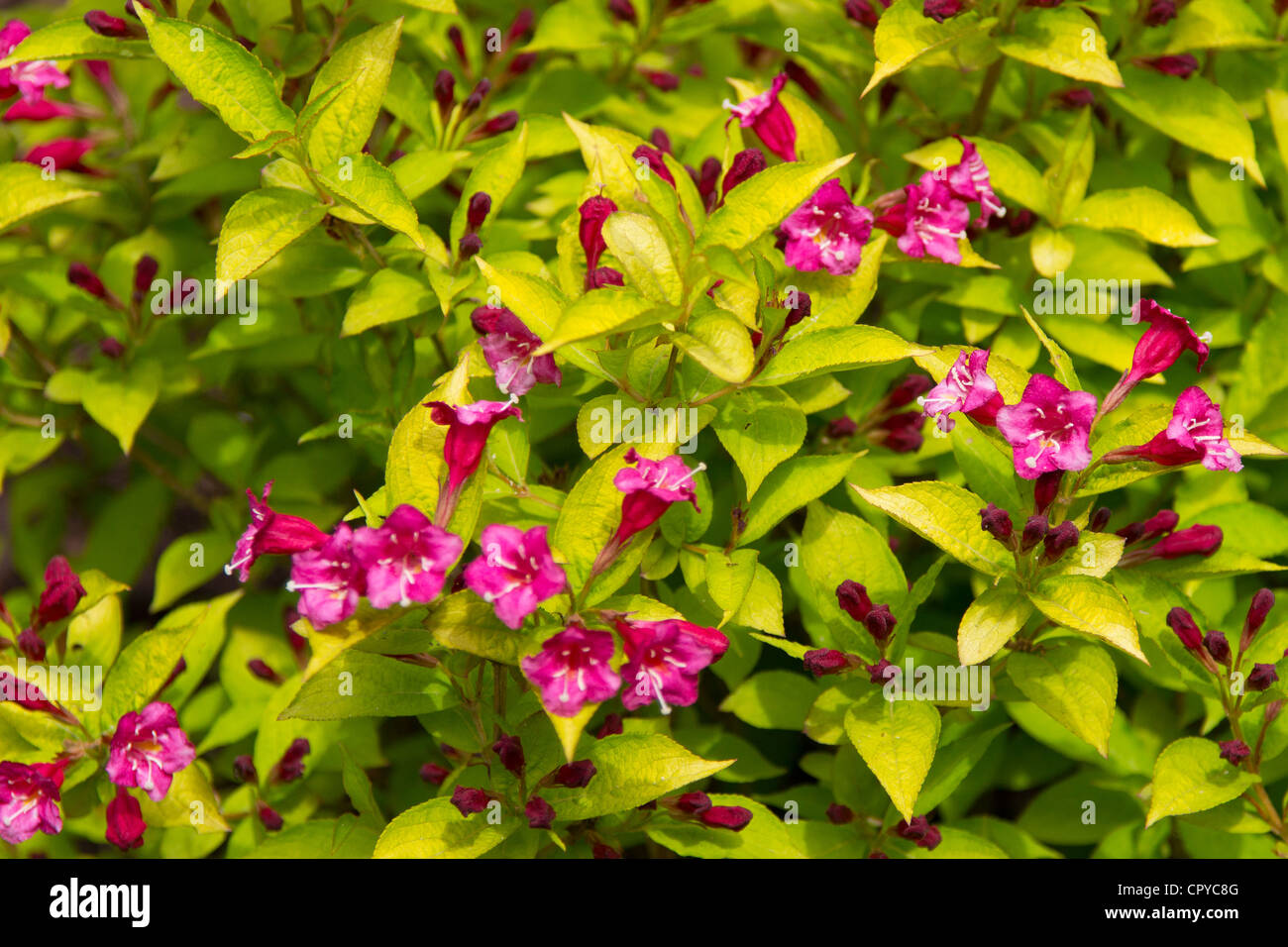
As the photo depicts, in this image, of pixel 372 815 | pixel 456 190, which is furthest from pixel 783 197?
pixel 372 815

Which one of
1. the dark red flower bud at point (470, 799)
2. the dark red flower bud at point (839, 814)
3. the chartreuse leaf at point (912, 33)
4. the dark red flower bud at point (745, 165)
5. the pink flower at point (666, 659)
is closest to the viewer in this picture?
the pink flower at point (666, 659)

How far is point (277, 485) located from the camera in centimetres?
275

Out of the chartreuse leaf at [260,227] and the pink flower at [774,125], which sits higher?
the pink flower at [774,125]

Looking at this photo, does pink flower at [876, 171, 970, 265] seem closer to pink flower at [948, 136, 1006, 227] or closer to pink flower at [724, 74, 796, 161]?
pink flower at [948, 136, 1006, 227]

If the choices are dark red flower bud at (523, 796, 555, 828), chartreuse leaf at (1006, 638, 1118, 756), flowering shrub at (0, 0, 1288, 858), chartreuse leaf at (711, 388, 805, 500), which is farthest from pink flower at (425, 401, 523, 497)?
chartreuse leaf at (1006, 638, 1118, 756)

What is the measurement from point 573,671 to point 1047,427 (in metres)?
0.79

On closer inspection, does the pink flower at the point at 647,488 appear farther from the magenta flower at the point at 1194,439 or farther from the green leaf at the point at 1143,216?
the green leaf at the point at 1143,216

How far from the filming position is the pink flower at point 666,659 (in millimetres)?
1649

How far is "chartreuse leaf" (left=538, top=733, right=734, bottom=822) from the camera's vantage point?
1.93 metres

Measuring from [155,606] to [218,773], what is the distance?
1.52ft

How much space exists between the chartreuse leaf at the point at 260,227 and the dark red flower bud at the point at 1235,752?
5.93ft

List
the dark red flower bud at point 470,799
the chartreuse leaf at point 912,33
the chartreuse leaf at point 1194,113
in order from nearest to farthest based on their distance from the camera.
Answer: the dark red flower bud at point 470,799
the chartreuse leaf at point 912,33
the chartreuse leaf at point 1194,113

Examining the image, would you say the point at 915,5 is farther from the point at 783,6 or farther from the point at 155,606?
the point at 155,606

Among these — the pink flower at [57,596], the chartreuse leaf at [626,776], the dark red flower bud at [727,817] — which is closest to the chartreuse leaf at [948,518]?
the chartreuse leaf at [626,776]
